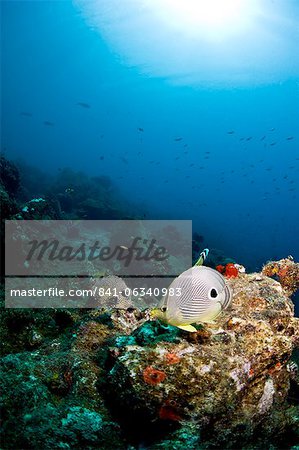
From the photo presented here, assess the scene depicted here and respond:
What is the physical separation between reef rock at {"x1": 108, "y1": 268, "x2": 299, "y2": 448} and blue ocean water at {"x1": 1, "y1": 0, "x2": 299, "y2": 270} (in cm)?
2123

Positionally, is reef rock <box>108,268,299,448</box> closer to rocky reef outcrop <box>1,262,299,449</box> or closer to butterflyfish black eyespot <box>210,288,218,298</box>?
rocky reef outcrop <box>1,262,299,449</box>

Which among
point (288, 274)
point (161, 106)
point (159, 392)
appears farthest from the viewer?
point (161, 106)

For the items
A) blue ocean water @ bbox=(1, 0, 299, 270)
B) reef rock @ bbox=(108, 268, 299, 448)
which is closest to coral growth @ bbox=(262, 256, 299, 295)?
reef rock @ bbox=(108, 268, 299, 448)

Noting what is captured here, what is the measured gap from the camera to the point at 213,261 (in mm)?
13719

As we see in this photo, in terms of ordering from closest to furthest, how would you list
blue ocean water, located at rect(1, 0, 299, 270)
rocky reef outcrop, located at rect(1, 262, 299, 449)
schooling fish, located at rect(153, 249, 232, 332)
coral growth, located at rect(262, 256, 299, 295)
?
schooling fish, located at rect(153, 249, 232, 332)
rocky reef outcrop, located at rect(1, 262, 299, 449)
coral growth, located at rect(262, 256, 299, 295)
blue ocean water, located at rect(1, 0, 299, 270)

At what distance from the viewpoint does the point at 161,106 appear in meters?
98.5

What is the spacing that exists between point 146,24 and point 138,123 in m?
68.4

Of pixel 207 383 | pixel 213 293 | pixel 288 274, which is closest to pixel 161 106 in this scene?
pixel 288 274

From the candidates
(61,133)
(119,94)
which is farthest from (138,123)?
(61,133)

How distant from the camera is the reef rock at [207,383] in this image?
83.7 inches

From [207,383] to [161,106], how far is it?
105214 mm

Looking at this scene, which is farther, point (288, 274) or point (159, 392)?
point (288, 274)

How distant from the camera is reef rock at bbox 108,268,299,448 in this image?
2.13 meters

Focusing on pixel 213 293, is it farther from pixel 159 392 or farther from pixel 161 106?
pixel 161 106
